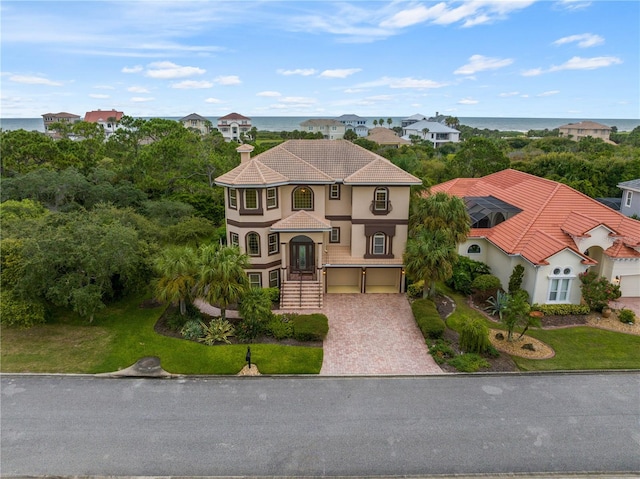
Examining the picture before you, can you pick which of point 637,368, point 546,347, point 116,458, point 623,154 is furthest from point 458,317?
point 623,154

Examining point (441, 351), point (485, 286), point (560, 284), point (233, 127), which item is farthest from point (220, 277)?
point (233, 127)

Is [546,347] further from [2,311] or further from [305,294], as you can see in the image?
[2,311]

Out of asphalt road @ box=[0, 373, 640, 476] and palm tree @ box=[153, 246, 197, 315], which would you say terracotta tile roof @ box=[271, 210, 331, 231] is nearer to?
palm tree @ box=[153, 246, 197, 315]

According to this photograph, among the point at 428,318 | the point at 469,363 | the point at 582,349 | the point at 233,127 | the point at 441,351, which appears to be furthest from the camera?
the point at 233,127

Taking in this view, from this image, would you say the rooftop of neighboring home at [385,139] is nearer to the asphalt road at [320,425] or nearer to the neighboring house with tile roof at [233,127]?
the neighboring house with tile roof at [233,127]

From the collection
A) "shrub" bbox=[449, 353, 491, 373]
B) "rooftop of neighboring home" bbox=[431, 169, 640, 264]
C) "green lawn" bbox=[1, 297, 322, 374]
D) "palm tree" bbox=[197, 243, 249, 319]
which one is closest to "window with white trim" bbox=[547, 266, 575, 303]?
"rooftop of neighboring home" bbox=[431, 169, 640, 264]

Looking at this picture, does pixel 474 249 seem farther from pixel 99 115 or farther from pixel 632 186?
pixel 99 115

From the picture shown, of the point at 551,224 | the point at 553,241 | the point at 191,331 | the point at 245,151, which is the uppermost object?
the point at 245,151
